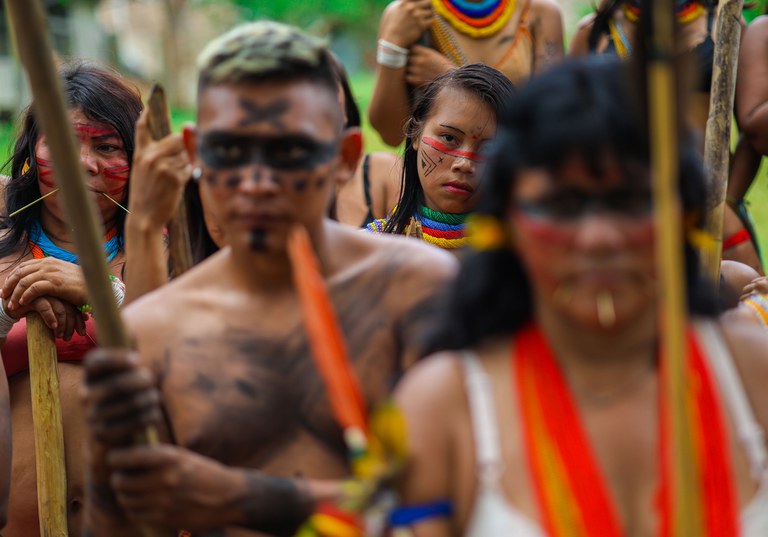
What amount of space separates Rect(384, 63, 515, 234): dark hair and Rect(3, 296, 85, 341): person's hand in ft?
4.08

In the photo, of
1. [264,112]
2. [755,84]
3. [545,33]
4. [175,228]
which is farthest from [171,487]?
[755,84]

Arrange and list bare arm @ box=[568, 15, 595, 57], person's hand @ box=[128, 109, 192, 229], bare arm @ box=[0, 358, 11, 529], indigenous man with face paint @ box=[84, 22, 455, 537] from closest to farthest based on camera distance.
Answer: indigenous man with face paint @ box=[84, 22, 455, 537] → person's hand @ box=[128, 109, 192, 229] → bare arm @ box=[0, 358, 11, 529] → bare arm @ box=[568, 15, 595, 57]

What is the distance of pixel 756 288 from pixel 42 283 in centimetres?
246

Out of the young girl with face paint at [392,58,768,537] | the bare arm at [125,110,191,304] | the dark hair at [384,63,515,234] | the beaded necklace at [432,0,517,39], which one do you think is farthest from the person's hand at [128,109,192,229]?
the beaded necklace at [432,0,517,39]

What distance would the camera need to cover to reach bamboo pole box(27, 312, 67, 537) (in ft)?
14.2

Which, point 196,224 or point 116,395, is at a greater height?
point 116,395

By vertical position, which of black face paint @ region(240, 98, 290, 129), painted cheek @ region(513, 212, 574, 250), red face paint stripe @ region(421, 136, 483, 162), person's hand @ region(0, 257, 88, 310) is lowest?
person's hand @ region(0, 257, 88, 310)

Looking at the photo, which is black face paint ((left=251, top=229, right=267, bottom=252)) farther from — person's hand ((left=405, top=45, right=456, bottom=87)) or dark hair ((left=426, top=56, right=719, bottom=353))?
person's hand ((left=405, top=45, right=456, bottom=87))

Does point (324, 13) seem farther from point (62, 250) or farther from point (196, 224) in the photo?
point (196, 224)

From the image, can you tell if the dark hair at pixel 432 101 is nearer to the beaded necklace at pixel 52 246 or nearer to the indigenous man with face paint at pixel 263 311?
the beaded necklace at pixel 52 246

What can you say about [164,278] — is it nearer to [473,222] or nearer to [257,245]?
[257,245]

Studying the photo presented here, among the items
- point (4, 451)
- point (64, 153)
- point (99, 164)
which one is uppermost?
point (64, 153)

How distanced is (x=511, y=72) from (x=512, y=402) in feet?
11.7

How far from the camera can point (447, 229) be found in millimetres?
4570
